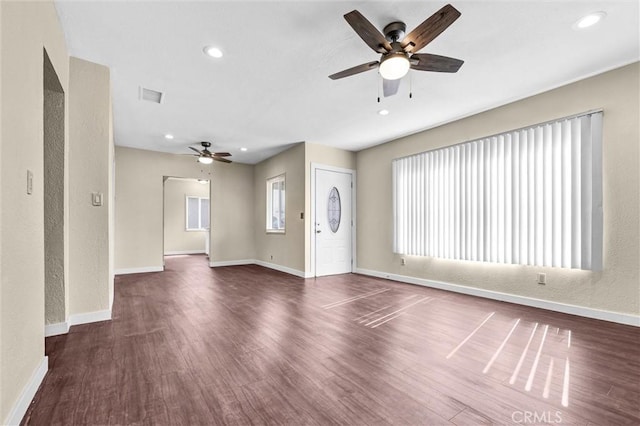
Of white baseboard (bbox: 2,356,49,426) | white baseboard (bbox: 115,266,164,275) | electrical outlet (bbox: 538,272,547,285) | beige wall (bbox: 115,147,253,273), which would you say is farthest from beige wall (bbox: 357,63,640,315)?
white baseboard (bbox: 115,266,164,275)

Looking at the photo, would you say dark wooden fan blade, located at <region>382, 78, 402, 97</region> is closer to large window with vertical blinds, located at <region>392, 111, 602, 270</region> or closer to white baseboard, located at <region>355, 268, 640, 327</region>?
large window with vertical blinds, located at <region>392, 111, 602, 270</region>

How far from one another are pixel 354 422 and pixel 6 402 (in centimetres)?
168

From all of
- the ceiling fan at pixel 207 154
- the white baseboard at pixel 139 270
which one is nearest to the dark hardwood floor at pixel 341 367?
the white baseboard at pixel 139 270

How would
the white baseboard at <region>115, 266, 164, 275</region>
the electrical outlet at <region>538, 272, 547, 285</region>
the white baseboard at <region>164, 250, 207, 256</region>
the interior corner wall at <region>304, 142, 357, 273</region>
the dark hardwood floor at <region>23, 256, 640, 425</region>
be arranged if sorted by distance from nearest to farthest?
the dark hardwood floor at <region>23, 256, 640, 425</region> → the electrical outlet at <region>538, 272, 547, 285</region> → the interior corner wall at <region>304, 142, 357, 273</region> → the white baseboard at <region>115, 266, 164, 275</region> → the white baseboard at <region>164, 250, 207, 256</region>

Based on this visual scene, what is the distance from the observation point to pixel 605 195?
307cm

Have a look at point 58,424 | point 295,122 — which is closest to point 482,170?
point 295,122

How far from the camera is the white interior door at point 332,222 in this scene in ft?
19.2

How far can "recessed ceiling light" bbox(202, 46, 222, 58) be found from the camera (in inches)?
105

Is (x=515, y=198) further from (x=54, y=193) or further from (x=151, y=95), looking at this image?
(x=54, y=193)

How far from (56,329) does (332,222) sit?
14.7 ft

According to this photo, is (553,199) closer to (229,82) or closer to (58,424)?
(229,82)

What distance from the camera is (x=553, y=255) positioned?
11.1 feet

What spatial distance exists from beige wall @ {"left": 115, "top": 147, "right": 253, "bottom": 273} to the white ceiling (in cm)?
196

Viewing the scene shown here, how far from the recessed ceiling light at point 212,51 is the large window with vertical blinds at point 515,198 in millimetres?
3601
